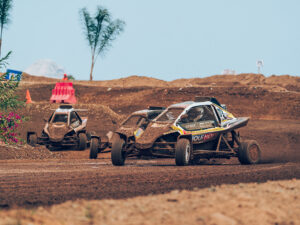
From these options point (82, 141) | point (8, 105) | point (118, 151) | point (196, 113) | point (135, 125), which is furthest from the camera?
point (82, 141)

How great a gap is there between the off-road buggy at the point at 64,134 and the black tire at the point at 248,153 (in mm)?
9456

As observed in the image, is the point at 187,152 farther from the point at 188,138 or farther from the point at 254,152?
the point at 254,152

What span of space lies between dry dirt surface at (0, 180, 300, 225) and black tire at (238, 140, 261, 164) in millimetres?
7878

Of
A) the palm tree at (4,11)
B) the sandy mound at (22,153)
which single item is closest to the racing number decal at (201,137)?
the sandy mound at (22,153)

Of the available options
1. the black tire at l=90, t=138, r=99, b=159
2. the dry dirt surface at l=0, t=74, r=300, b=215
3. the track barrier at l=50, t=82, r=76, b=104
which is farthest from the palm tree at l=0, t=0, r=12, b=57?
the black tire at l=90, t=138, r=99, b=159

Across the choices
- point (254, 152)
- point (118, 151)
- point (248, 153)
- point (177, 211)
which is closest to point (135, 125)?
point (118, 151)

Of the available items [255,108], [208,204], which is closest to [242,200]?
[208,204]

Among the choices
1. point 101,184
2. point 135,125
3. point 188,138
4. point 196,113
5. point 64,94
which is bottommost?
point 101,184

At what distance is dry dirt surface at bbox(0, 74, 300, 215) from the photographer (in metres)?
7.95

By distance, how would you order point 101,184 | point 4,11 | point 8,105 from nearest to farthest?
point 101,184 → point 8,105 → point 4,11

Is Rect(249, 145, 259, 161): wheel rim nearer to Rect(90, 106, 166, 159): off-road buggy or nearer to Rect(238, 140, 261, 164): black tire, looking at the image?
Rect(238, 140, 261, 164): black tire

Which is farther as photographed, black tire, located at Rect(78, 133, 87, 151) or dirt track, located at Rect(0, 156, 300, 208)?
black tire, located at Rect(78, 133, 87, 151)

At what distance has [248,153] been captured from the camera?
13992 millimetres

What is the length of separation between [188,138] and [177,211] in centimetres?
788
